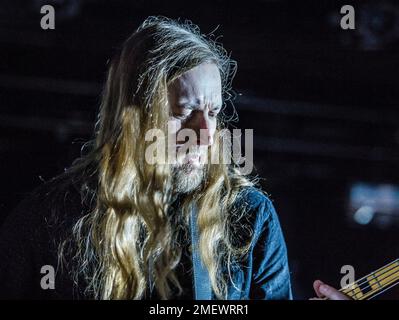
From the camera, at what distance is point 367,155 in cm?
211

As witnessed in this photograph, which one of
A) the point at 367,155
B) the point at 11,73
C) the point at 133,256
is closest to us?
the point at 133,256

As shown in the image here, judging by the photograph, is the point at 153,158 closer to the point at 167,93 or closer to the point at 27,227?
the point at 167,93

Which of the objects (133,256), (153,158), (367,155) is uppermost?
(367,155)

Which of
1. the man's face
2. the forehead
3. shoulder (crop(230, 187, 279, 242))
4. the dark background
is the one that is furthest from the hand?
the forehead

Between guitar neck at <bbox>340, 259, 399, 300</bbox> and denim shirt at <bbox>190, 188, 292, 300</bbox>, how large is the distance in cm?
17

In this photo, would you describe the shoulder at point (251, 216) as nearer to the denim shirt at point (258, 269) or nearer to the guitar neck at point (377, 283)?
the denim shirt at point (258, 269)

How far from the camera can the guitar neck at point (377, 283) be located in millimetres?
1384

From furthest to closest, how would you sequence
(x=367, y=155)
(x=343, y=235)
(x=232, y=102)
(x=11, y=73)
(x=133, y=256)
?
(x=367, y=155)
(x=343, y=235)
(x=11, y=73)
(x=232, y=102)
(x=133, y=256)

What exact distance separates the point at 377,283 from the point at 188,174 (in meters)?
0.54

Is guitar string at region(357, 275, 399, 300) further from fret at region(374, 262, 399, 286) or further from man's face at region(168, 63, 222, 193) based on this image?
man's face at region(168, 63, 222, 193)

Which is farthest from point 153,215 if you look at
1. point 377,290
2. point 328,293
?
point 377,290

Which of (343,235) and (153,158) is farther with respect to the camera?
(343,235)
